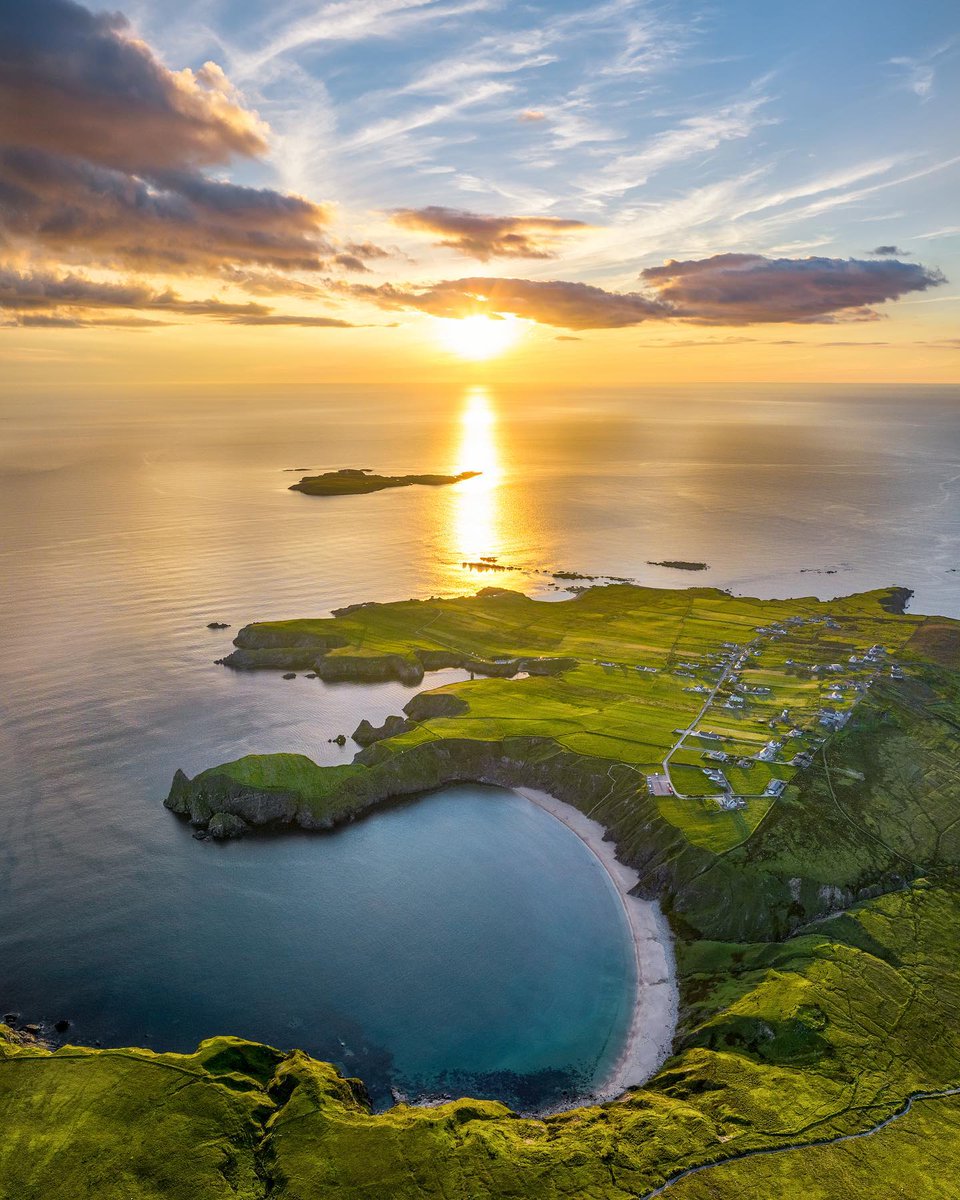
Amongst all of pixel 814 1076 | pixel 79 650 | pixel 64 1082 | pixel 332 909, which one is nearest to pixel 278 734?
pixel 332 909

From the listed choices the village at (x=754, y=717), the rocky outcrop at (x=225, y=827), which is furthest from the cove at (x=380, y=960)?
the village at (x=754, y=717)

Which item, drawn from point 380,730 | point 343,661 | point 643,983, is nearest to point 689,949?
point 643,983

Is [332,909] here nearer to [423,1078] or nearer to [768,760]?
[423,1078]

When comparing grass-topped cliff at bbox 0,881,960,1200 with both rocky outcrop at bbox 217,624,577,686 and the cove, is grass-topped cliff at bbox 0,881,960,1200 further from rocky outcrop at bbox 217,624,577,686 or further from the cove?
rocky outcrop at bbox 217,624,577,686

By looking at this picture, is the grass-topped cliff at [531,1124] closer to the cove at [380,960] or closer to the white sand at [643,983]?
the white sand at [643,983]

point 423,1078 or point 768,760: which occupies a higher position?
point 768,760

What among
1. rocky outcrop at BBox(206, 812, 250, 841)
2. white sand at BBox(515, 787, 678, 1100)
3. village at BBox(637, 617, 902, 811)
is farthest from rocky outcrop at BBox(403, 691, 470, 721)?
rocky outcrop at BBox(206, 812, 250, 841)

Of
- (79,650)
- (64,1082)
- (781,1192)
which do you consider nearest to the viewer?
(781,1192)
